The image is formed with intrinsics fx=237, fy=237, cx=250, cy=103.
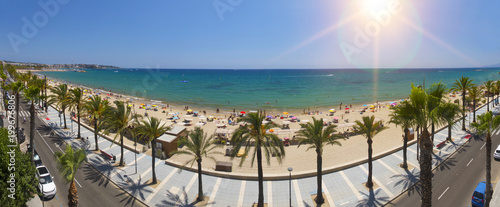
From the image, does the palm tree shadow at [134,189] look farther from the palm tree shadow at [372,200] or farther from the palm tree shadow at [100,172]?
the palm tree shadow at [372,200]

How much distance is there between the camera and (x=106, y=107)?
26.3 metres

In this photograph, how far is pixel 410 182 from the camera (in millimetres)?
18953

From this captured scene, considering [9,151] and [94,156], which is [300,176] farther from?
[94,156]

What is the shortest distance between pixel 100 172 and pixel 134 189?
5.19m

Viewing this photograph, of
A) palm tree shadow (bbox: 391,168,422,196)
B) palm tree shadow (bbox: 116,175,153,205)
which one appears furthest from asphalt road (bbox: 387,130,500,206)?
palm tree shadow (bbox: 116,175,153,205)

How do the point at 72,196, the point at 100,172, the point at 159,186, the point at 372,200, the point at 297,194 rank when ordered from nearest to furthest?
the point at 72,196, the point at 372,200, the point at 297,194, the point at 159,186, the point at 100,172

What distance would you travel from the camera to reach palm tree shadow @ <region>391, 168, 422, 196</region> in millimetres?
17922

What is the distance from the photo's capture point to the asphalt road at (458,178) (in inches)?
652

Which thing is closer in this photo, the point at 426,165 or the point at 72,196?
the point at 426,165

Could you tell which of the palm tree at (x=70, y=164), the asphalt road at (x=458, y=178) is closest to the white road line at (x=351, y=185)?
the asphalt road at (x=458, y=178)

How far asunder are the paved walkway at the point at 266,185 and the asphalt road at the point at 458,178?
78 centimetres

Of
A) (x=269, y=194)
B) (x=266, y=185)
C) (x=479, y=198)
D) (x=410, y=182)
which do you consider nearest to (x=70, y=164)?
(x=269, y=194)

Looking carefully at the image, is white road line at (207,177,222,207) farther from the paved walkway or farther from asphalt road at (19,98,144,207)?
asphalt road at (19,98,144,207)

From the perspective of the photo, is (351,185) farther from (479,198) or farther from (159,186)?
(159,186)
